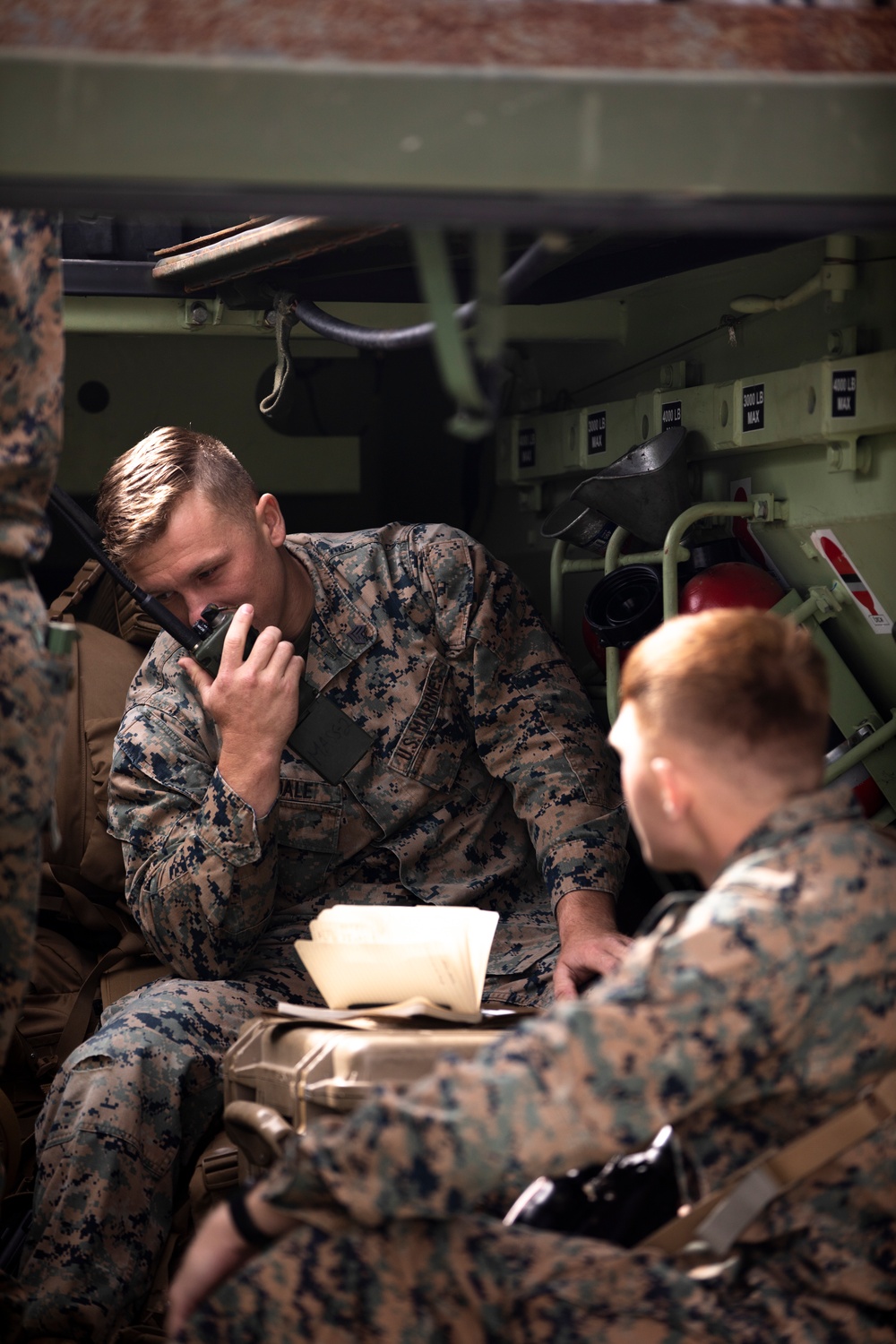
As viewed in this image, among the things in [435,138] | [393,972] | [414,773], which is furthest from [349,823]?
[435,138]

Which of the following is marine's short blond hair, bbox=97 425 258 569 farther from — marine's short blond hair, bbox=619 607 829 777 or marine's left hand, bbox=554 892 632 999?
marine's short blond hair, bbox=619 607 829 777

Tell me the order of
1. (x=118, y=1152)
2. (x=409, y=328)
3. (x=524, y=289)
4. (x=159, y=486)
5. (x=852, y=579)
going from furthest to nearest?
1. (x=524, y=289)
2. (x=159, y=486)
3. (x=852, y=579)
4. (x=409, y=328)
5. (x=118, y=1152)

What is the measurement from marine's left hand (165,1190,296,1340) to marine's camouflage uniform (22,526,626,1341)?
2.76ft

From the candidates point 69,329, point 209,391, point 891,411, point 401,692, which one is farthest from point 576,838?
Answer: point 209,391

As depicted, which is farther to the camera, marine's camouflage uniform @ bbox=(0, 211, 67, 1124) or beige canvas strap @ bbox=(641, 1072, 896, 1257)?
marine's camouflage uniform @ bbox=(0, 211, 67, 1124)

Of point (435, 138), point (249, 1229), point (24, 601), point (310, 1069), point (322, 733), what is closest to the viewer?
point (435, 138)

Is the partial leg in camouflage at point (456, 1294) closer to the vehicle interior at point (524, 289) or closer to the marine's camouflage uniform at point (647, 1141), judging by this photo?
the marine's camouflage uniform at point (647, 1141)

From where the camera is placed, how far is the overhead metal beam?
1.40 metres

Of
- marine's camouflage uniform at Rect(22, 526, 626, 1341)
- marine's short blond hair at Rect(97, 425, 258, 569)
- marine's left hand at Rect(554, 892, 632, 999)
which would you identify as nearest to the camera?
marine's camouflage uniform at Rect(22, 526, 626, 1341)

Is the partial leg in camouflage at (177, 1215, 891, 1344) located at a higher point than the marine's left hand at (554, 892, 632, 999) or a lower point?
higher

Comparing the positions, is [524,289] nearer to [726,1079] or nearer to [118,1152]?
[118,1152]

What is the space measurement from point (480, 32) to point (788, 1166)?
4.13ft

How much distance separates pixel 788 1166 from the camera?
152cm

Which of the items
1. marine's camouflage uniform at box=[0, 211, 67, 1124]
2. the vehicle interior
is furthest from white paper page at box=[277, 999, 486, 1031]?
marine's camouflage uniform at box=[0, 211, 67, 1124]
